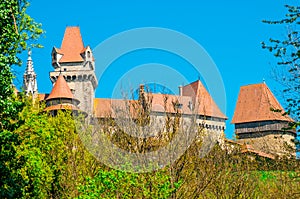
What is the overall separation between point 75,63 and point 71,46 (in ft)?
7.85

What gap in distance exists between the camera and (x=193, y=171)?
51.7 feet

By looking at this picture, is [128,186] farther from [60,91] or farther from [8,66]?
[60,91]

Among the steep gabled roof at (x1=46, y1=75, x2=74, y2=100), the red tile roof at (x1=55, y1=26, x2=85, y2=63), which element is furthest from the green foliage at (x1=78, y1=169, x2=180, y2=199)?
the red tile roof at (x1=55, y1=26, x2=85, y2=63)

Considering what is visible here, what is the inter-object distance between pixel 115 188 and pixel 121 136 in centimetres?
146

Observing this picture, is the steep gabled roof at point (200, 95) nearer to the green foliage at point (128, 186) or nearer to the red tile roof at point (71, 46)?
the green foliage at point (128, 186)

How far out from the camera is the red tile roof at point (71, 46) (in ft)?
262

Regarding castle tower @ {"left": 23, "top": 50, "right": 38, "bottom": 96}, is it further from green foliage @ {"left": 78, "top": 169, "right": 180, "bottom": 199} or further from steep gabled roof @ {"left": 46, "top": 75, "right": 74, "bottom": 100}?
green foliage @ {"left": 78, "top": 169, "right": 180, "bottom": 199}

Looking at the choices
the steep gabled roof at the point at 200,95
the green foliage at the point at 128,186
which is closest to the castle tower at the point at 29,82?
the steep gabled roof at the point at 200,95

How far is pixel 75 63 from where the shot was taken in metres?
80.2

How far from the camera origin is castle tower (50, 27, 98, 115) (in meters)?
78.5

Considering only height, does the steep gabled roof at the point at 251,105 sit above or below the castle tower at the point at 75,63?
below

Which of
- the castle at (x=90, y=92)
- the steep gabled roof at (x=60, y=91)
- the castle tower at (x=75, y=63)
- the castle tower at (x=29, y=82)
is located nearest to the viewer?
the steep gabled roof at (x=60, y=91)

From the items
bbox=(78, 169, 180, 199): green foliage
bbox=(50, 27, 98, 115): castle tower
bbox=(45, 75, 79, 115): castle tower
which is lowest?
bbox=(78, 169, 180, 199): green foliage

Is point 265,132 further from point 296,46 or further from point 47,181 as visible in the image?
point 296,46
